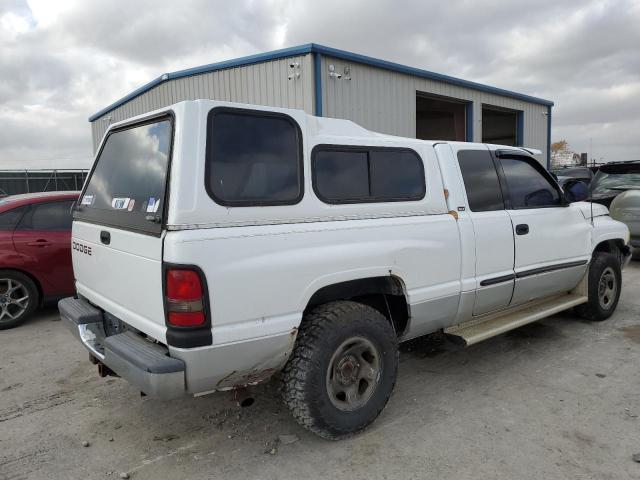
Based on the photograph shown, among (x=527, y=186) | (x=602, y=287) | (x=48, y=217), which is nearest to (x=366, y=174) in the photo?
(x=527, y=186)

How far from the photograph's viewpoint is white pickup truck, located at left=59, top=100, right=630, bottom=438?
8.17 feet

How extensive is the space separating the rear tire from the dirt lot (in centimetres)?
71

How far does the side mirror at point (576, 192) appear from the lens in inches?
182

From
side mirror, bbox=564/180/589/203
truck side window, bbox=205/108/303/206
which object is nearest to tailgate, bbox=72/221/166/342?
truck side window, bbox=205/108/303/206

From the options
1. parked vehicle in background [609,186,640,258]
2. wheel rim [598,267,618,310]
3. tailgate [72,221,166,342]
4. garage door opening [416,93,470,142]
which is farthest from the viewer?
garage door opening [416,93,470,142]

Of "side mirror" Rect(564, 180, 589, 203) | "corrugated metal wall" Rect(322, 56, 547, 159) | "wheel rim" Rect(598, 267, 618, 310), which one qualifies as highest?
"corrugated metal wall" Rect(322, 56, 547, 159)

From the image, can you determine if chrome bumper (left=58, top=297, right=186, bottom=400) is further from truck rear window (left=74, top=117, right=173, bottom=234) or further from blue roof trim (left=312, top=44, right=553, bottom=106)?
blue roof trim (left=312, top=44, right=553, bottom=106)

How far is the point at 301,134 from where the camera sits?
2.96 m

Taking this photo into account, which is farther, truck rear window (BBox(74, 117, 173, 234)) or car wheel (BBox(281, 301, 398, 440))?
car wheel (BBox(281, 301, 398, 440))

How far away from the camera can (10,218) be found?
566 centimetres

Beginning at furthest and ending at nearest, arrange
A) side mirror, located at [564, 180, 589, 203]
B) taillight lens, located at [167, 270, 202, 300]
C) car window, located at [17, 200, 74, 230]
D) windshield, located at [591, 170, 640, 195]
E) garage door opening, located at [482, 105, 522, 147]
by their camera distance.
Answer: garage door opening, located at [482, 105, 522, 147] < windshield, located at [591, 170, 640, 195] < car window, located at [17, 200, 74, 230] < side mirror, located at [564, 180, 589, 203] < taillight lens, located at [167, 270, 202, 300]

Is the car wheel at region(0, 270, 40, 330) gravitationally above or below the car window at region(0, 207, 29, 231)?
below

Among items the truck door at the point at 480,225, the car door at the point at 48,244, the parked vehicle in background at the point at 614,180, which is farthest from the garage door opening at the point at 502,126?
the car door at the point at 48,244

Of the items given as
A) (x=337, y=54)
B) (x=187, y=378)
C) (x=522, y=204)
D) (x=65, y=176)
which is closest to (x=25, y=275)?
(x=187, y=378)
